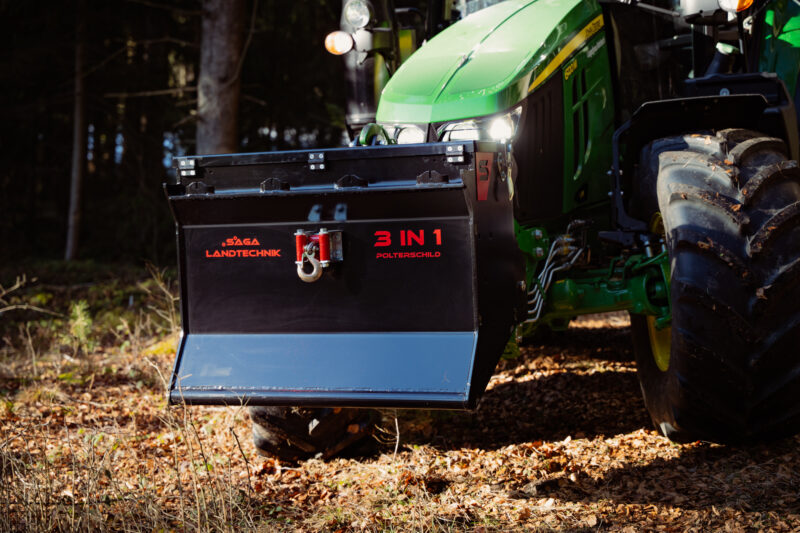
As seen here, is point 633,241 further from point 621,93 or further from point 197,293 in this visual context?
point 197,293

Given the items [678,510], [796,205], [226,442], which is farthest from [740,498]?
[226,442]

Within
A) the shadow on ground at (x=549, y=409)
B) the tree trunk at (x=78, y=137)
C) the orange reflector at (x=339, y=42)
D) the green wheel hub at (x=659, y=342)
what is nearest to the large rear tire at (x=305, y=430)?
the shadow on ground at (x=549, y=409)

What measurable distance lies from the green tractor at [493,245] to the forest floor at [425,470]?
24 cm

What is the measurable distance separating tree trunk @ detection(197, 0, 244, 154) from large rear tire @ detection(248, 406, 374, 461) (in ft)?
18.1

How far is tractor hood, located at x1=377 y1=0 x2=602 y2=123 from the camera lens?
3859 mm

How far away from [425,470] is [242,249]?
1.37 meters

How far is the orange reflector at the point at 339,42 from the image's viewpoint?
5.05 m

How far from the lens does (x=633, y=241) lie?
390 cm

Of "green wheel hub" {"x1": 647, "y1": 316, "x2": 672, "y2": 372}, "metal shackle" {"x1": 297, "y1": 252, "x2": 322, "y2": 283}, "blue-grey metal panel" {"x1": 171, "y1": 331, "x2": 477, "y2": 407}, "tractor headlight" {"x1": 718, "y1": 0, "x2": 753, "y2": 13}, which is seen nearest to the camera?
"blue-grey metal panel" {"x1": 171, "y1": 331, "x2": 477, "y2": 407}

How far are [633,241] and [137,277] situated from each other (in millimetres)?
8684

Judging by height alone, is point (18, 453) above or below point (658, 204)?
below

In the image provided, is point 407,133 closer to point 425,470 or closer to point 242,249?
point 242,249

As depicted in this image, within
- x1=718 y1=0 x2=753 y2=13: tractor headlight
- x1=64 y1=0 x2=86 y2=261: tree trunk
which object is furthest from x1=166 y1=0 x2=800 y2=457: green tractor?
x1=64 y1=0 x2=86 y2=261: tree trunk

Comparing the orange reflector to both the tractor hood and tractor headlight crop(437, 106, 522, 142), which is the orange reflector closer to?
the tractor hood
